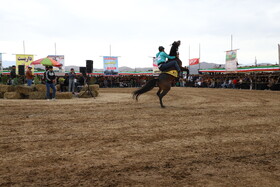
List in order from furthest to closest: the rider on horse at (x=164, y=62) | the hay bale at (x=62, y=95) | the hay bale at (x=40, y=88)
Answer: the hay bale at (x=40, y=88)
the hay bale at (x=62, y=95)
the rider on horse at (x=164, y=62)

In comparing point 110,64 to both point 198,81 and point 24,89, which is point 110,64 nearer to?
point 198,81

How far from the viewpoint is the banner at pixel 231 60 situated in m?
27.3

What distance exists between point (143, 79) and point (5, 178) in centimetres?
3045

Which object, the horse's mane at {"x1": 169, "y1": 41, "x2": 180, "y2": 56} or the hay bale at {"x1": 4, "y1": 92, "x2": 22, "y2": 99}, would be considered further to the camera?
the hay bale at {"x1": 4, "y1": 92, "x2": 22, "y2": 99}

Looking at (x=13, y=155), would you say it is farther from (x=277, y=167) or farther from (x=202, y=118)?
(x=202, y=118)

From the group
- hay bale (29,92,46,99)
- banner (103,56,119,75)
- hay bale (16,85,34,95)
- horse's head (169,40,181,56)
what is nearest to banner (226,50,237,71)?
banner (103,56,119,75)

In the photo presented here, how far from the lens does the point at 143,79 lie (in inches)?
1291

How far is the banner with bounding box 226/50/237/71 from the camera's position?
89.5 ft

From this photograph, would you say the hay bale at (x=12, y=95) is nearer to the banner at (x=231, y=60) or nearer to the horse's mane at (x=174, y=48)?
the horse's mane at (x=174, y=48)

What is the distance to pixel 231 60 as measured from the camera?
27.8m

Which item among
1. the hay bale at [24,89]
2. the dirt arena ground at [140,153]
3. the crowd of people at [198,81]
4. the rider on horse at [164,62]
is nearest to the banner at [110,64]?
the crowd of people at [198,81]

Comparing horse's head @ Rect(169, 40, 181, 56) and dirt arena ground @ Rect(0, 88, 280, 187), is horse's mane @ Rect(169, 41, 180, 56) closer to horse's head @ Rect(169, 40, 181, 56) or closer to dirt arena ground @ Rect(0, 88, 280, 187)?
horse's head @ Rect(169, 40, 181, 56)

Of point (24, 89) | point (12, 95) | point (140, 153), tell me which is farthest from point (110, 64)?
point (140, 153)

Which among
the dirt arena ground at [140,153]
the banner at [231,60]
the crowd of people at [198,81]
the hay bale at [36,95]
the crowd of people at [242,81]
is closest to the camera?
the dirt arena ground at [140,153]
